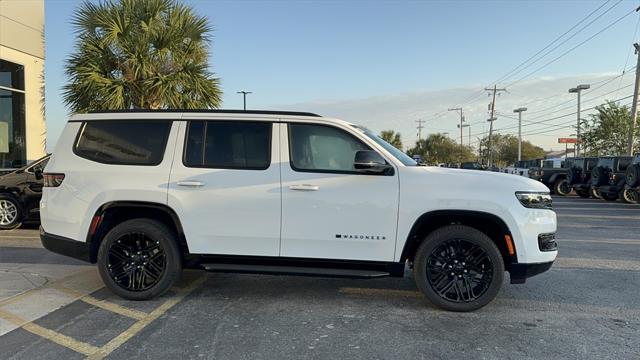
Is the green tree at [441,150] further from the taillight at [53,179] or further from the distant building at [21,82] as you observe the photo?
the taillight at [53,179]

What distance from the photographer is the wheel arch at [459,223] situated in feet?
16.7

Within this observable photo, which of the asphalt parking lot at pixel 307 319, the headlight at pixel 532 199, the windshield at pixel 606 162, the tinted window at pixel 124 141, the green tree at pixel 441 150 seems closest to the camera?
the asphalt parking lot at pixel 307 319

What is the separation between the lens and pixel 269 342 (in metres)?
4.41

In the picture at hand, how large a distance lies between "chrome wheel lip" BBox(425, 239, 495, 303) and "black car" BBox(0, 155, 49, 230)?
821 cm

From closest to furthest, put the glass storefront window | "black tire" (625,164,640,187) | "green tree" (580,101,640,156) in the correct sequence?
the glass storefront window → "black tire" (625,164,640,187) → "green tree" (580,101,640,156)

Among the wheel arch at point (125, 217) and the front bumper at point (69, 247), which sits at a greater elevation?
the wheel arch at point (125, 217)

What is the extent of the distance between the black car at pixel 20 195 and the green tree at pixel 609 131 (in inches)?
1365

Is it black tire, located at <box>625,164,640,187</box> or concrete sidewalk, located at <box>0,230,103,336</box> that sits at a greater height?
black tire, located at <box>625,164,640,187</box>

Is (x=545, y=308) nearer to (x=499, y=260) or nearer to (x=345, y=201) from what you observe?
(x=499, y=260)

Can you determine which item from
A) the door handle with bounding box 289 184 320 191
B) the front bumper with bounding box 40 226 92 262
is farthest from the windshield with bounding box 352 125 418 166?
the front bumper with bounding box 40 226 92 262

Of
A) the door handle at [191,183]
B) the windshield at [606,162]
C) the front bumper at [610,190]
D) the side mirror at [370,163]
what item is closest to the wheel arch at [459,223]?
the side mirror at [370,163]

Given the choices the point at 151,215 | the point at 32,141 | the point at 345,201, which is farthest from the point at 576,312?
the point at 32,141

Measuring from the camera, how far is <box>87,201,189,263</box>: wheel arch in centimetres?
550

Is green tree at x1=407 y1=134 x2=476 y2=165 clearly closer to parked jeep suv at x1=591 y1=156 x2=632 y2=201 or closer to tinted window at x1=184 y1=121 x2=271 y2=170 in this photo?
parked jeep suv at x1=591 y1=156 x2=632 y2=201
